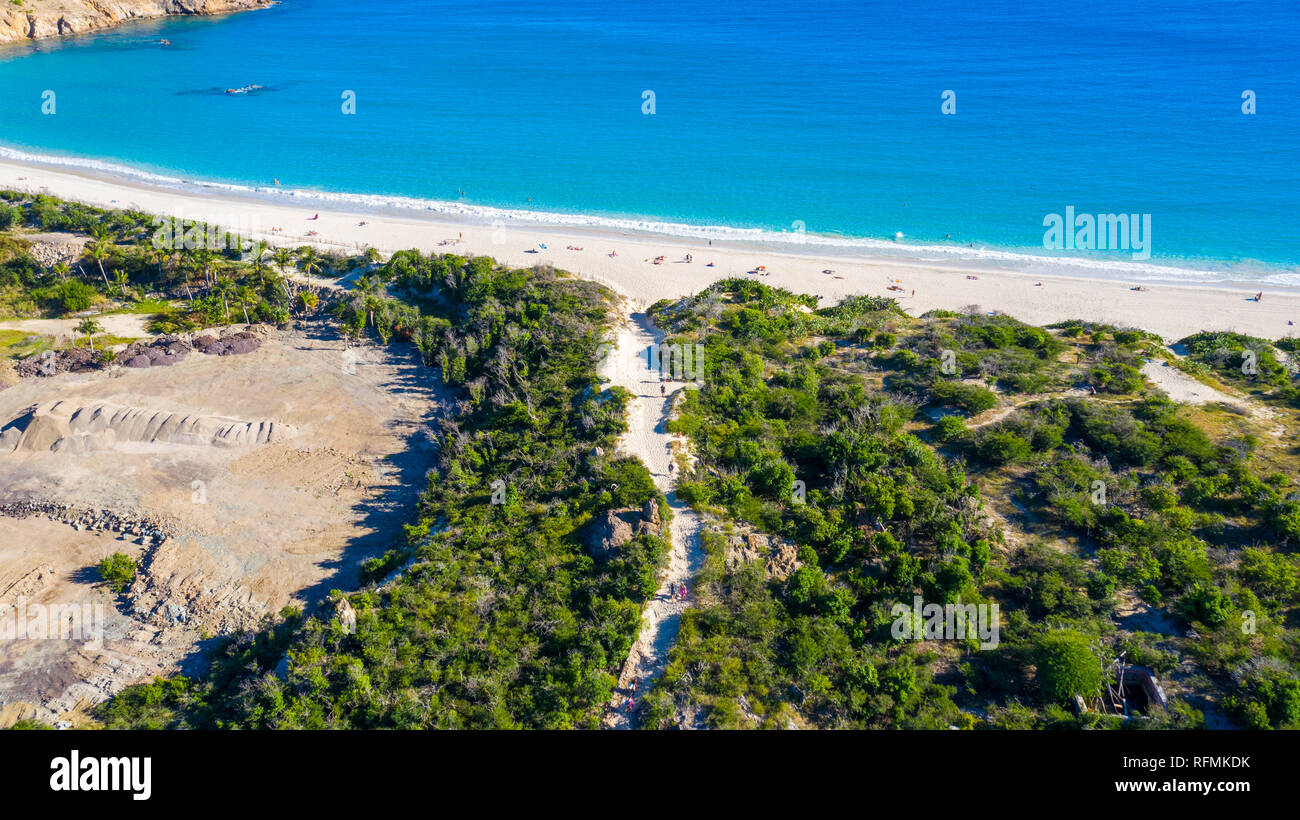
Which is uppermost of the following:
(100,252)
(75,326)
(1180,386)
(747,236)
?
(747,236)

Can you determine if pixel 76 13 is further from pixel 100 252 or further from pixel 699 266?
pixel 699 266

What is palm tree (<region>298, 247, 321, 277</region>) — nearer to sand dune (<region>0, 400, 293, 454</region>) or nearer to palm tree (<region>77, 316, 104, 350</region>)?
palm tree (<region>77, 316, 104, 350</region>)

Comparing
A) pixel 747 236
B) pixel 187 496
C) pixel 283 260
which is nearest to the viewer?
pixel 187 496

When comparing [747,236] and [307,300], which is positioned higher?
[747,236]

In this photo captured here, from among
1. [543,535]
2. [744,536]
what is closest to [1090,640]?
[744,536]

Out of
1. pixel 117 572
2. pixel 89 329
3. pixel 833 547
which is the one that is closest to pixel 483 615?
pixel 833 547

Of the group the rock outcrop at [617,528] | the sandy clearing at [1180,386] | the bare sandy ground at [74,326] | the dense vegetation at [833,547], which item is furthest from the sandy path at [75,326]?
the sandy clearing at [1180,386]
